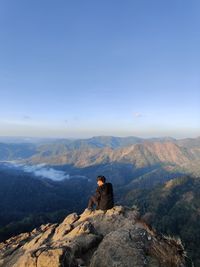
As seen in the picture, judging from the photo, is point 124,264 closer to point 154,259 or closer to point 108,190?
point 154,259

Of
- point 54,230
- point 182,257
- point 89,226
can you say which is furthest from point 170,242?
point 54,230

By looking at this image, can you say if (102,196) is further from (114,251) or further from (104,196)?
(114,251)

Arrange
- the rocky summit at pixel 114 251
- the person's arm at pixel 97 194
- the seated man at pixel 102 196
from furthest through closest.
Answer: the person's arm at pixel 97 194, the seated man at pixel 102 196, the rocky summit at pixel 114 251

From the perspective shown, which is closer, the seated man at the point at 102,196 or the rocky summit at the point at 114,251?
the rocky summit at the point at 114,251

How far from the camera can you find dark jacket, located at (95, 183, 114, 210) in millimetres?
24156

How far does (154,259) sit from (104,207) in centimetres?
941

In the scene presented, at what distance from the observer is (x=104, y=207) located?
25.3m

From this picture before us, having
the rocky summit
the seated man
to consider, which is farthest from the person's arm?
the rocky summit

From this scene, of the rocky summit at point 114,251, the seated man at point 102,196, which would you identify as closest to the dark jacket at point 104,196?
the seated man at point 102,196

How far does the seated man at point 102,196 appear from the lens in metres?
24.1

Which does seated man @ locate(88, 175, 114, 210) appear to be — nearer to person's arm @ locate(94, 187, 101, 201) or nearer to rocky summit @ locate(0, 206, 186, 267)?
person's arm @ locate(94, 187, 101, 201)

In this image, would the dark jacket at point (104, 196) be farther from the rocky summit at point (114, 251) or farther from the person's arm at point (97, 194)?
the rocky summit at point (114, 251)

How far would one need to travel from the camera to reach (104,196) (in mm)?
24844

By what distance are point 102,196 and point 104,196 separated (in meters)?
0.17
